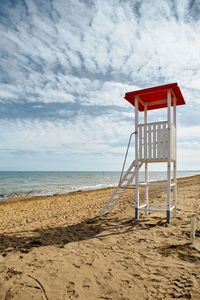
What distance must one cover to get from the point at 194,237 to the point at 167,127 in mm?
3972

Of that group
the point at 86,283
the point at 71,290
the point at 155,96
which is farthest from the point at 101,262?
the point at 155,96

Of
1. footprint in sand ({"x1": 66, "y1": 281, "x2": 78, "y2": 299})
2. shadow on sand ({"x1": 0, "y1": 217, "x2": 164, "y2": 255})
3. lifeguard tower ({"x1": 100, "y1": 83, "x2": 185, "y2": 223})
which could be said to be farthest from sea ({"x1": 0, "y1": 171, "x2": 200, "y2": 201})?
footprint in sand ({"x1": 66, "y1": 281, "x2": 78, "y2": 299})

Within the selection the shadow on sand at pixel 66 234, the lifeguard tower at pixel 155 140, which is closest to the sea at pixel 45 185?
the shadow on sand at pixel 66 234

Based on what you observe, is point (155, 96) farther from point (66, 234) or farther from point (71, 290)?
point (71, 290)

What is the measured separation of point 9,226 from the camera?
9461 millimetres

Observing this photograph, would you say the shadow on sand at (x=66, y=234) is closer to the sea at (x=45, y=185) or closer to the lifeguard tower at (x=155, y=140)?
the lifeguard tower at (x=155, y=140)

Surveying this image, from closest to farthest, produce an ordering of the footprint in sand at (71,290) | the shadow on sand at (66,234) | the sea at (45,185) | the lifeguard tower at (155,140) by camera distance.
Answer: the footprint in sand at (71,290), the shadow on sand at (66,234), the lifeguard tower at (155,140), the sea at (45,185)

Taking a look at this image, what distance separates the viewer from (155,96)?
382 inches

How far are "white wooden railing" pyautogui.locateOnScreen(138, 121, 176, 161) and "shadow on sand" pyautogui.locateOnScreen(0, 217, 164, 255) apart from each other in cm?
245

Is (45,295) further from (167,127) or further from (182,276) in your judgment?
(167,127)

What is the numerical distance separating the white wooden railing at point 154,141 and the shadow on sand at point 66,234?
8.02 feet

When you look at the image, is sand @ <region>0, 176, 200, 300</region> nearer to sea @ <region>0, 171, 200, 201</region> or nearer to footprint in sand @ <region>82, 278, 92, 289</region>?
footprint in sand @ <region>82, 278, 92, 289</region>

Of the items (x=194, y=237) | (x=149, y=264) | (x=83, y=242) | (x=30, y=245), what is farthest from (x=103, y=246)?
(x=194, y=237)

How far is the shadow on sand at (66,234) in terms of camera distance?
265 inches
